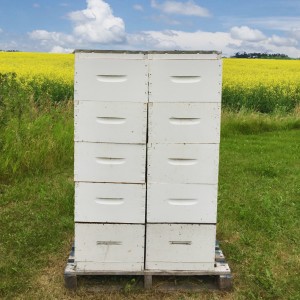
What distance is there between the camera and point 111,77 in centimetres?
384

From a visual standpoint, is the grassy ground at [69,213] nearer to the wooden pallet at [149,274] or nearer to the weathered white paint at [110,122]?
the wooden pallet at [149,274]

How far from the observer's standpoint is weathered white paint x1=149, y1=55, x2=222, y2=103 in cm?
381

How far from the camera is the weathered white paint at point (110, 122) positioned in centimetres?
388

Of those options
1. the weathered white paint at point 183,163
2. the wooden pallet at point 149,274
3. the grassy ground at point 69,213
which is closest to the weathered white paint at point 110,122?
the weathered white paint at point 183,163

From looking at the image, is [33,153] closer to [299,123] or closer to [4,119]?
[4,119]

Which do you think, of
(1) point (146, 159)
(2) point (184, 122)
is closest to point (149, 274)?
(1) point (146, 159)

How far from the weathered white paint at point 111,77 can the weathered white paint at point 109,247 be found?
1.10 meters

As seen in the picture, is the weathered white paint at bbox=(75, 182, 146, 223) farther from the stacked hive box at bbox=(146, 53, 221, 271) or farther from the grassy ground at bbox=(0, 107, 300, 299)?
the grassy ground at bbox=(0, 107, 300, 299)

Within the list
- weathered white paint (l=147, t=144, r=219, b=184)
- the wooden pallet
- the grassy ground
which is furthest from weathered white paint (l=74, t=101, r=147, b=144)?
→ the grassy ground

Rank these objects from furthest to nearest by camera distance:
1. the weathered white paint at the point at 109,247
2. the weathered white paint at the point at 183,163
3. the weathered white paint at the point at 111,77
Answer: the weathered white paint at the point at 109,247 < the weathered white paint at the point at 183,163 < the weathered white paint at the point at 111,77

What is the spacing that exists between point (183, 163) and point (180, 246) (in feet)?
2.43

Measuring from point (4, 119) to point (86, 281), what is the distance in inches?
173

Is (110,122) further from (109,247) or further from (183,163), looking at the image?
(109,247)

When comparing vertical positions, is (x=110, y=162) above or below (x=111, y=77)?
below
